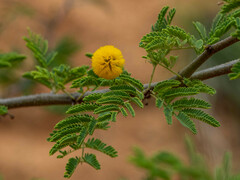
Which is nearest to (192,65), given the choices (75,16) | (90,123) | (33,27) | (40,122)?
(90,123)

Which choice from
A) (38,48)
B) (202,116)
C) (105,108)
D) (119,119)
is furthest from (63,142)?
(119,119)

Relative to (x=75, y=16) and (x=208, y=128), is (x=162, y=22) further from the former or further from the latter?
(x=75, y=16)

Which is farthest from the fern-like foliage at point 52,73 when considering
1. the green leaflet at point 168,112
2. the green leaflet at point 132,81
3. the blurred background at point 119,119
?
the blurred background at point 119,119

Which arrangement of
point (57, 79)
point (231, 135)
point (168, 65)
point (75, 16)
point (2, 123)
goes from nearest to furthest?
point (168, 65), point (57, 79), point (2, 123), point (231, 135), point (75, 16)

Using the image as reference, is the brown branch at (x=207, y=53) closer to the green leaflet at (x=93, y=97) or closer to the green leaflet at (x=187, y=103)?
the green leaflet at (x=187, y=103)

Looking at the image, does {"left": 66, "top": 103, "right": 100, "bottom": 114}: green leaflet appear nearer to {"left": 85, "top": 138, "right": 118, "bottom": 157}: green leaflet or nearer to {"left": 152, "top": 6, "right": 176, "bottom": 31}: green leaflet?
{"left": 85, "top": 138, "right": 118, "bottom": 157}: green leaflet

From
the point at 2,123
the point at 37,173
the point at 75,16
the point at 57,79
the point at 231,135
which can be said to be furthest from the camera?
the point at 75,16

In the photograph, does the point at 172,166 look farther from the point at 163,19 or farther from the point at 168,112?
the point at 163,19
